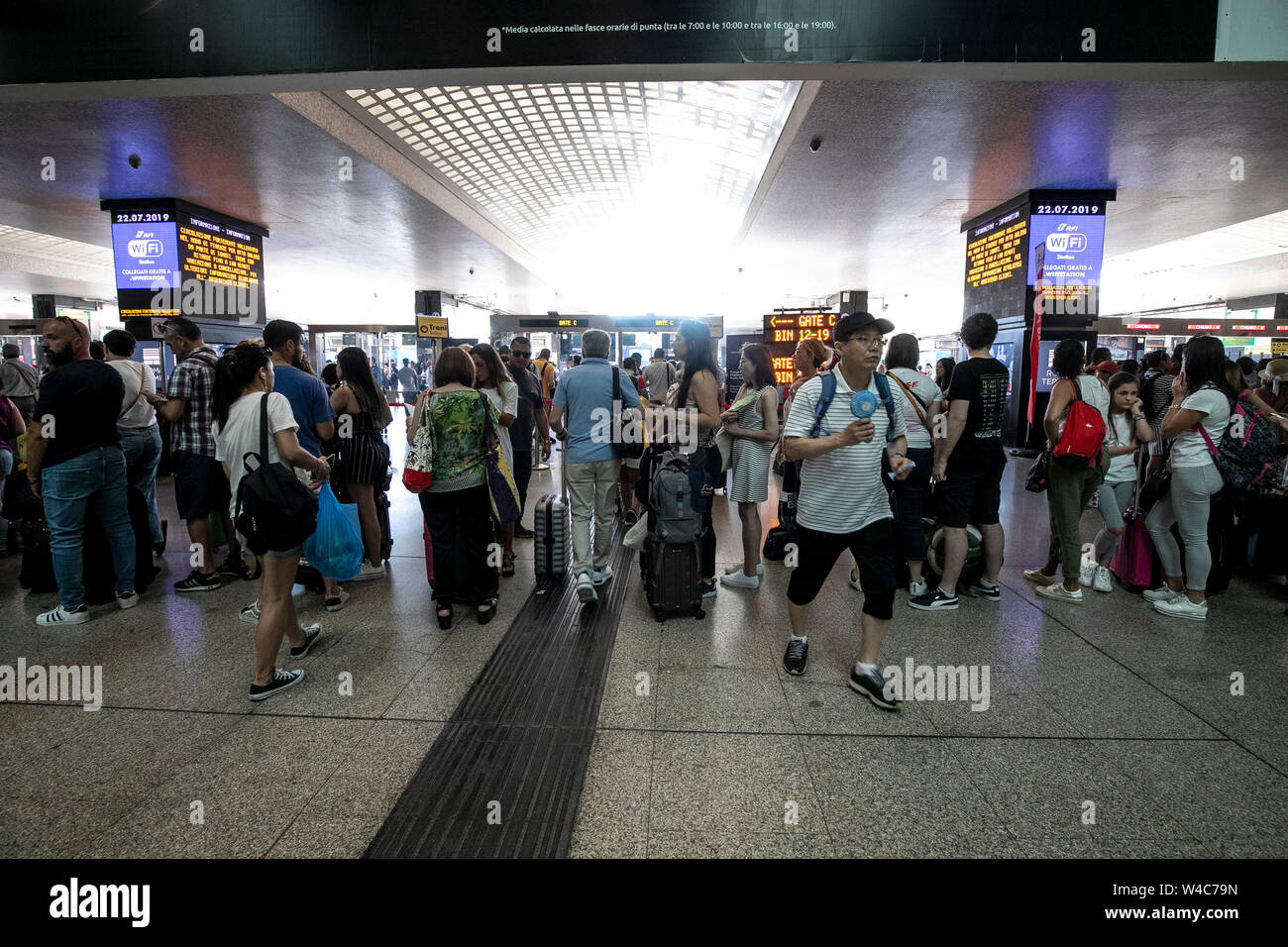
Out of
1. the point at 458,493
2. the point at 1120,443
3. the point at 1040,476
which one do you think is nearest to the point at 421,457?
the point at 458,493

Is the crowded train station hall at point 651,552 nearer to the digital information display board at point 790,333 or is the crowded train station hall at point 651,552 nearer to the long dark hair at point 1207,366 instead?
the long dark hair at point 1207,366

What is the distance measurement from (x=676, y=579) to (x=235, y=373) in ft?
9.88

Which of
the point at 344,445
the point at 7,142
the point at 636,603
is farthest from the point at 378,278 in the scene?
the point at 636,603

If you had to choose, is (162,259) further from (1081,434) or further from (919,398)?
(1081,434)

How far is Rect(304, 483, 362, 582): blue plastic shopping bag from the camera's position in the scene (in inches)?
170

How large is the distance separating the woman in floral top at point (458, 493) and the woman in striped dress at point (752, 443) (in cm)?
191

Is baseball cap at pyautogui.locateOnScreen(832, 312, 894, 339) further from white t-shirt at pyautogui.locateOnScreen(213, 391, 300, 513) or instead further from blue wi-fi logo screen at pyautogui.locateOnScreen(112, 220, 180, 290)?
blue wi-fi logo screen at pyautogui.locateOnScreen(112, 220, 180, 290)

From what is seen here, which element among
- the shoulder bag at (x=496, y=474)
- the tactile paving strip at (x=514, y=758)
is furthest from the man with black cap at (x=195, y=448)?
the tactile paving strip at (x=514, y=758)

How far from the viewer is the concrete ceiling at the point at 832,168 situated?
23.4 ft

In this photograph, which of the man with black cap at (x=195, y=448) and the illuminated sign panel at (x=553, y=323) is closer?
the man with black cap at (x=195, y=448)

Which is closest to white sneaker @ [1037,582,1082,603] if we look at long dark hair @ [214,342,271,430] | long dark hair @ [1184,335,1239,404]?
long dark hair @ [1184,335,1239,404]

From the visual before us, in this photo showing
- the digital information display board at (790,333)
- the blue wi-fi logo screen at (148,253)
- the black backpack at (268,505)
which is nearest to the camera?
the black backpack at (268,505)

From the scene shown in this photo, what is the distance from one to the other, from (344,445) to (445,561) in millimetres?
1533
